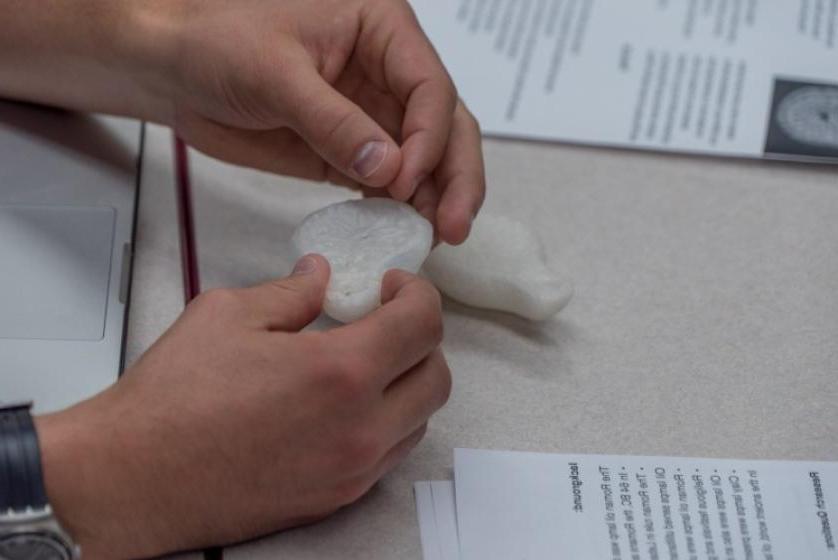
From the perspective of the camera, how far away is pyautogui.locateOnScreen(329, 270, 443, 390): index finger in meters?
0.72

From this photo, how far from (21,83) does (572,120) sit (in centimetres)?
52

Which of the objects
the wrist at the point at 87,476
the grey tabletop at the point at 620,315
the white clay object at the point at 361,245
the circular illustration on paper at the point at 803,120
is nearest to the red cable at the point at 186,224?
the grey tabletop at the point at 620,315

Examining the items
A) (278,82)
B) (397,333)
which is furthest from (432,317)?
(278,82)

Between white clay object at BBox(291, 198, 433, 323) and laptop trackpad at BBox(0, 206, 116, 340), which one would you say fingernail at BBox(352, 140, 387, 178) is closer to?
white clay object at BBox(291, 198, 433, 323)

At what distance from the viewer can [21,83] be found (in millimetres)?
1032

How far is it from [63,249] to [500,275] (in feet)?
1.15

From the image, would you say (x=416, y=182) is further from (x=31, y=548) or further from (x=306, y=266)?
(x=31, y=548)

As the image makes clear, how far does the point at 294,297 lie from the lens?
77 centimetres

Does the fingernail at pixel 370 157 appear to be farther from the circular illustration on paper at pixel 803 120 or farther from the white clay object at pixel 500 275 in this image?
the circular illustration on paper at pixel 803 120

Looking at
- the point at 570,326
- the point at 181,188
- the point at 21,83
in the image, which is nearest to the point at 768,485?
the point at 570,326

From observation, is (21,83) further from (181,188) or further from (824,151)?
(824,151)

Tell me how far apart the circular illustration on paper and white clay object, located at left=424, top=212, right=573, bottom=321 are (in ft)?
1.03

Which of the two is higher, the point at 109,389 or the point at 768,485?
the point at 109,389

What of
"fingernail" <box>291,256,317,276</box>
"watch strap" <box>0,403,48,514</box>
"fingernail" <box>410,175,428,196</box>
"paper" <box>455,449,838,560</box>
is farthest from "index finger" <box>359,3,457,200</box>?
"watch strap" <box>0,403,48,514</box>
